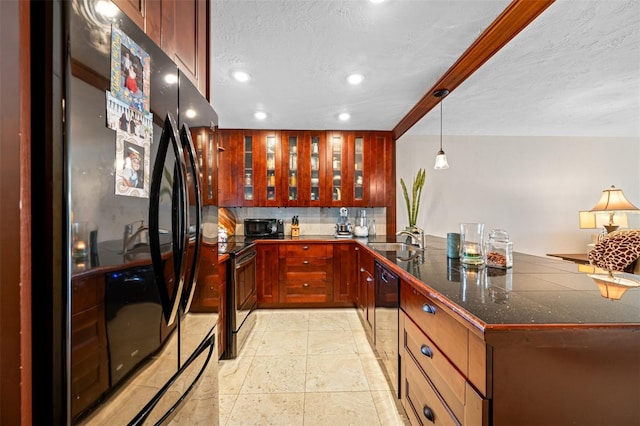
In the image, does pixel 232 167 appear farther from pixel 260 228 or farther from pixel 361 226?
pixel 361 226

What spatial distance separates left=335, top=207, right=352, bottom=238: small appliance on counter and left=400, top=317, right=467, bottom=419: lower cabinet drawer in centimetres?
222

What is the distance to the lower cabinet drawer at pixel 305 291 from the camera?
3.31m

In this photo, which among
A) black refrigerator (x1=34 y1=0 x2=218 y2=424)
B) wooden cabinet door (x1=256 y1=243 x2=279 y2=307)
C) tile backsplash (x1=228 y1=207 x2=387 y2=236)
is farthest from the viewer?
tile backsplash (x1=228 y1=207 x2=387 y2=236)

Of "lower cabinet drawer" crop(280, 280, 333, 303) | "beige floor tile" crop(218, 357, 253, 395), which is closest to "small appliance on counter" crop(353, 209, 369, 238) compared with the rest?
"lower cabinet drawer" crop(280, 280, 333, 303)

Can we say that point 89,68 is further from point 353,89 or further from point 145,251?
point 353,89

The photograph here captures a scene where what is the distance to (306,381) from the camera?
1.92 meters

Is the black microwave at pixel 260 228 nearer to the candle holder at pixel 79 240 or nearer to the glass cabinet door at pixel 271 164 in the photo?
the glass cabinet door at pixel 271 164

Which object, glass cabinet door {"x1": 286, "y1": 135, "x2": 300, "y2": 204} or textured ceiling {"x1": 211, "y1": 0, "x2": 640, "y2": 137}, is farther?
glass cabinet door {"x1": 286, "y1": 135, "x2": 300, "y2": 204}

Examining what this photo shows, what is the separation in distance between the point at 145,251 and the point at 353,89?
7.54 feet

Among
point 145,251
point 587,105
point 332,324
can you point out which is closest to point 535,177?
point 587,105

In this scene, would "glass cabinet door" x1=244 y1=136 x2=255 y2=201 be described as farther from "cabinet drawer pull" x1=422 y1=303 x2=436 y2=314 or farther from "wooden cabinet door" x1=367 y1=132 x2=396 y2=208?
"cabinet drawer pull" x1=422 y1=303 x2=436 y2=314

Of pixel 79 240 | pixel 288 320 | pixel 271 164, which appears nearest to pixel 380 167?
pixel 271 164

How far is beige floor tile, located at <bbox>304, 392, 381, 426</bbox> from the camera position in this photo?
5.13 feet

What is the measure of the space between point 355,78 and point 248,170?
6.49 feet
